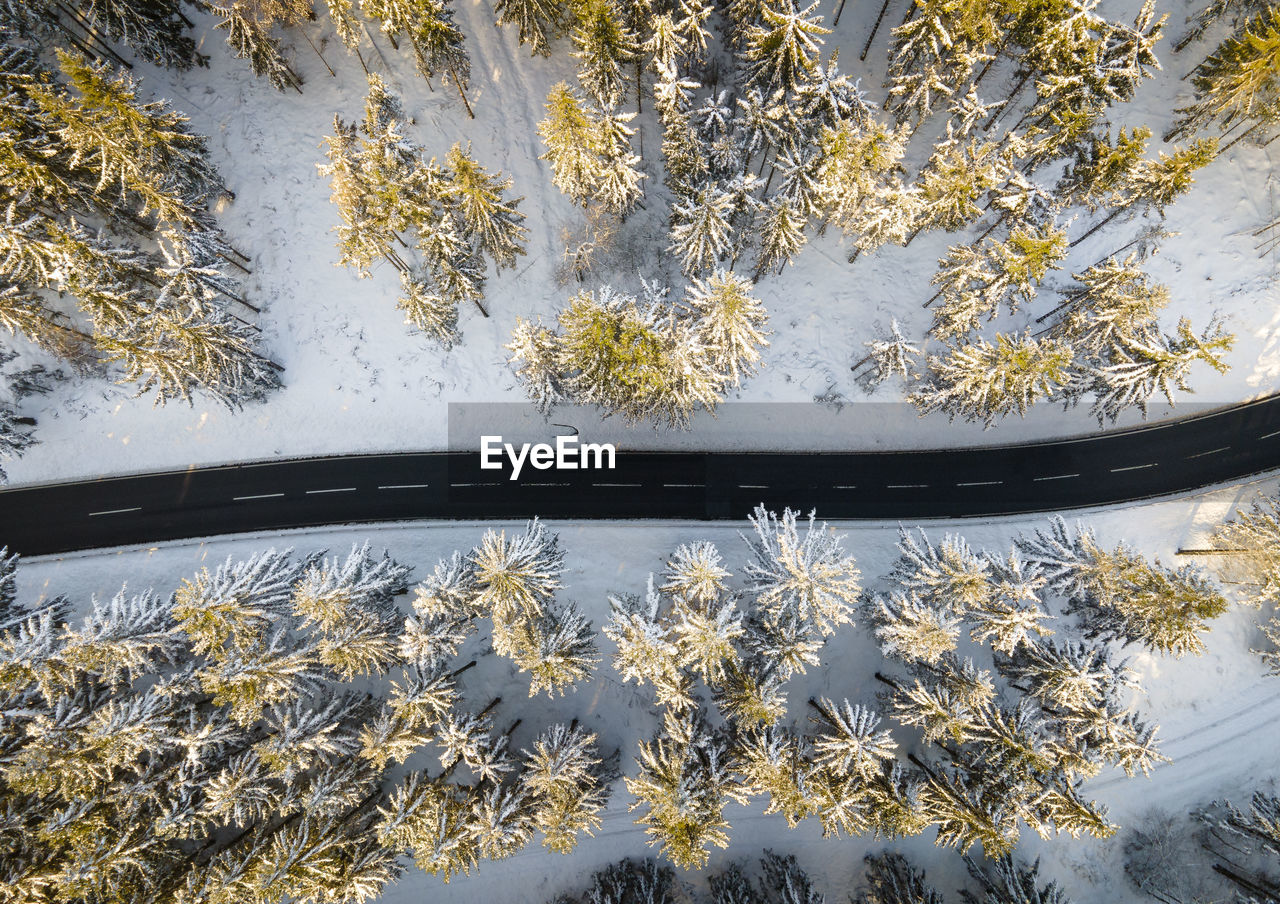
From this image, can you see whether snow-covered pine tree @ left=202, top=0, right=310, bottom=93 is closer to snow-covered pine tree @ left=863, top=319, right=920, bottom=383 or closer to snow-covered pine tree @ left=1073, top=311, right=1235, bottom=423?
snow-covered pine tree @ left=863, top=319, right=920, bottom=383

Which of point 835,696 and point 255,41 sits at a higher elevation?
point 255,41

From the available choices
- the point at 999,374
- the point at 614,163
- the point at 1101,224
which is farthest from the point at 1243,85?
the point at 614,163

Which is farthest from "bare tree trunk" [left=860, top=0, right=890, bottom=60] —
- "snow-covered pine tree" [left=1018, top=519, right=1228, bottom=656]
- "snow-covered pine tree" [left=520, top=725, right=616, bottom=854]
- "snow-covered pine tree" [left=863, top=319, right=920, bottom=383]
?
"snow-covered pine tree" [left=520, top=725, right=616, bottom=854]

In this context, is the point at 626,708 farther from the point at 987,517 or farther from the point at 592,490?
the point at 987,517

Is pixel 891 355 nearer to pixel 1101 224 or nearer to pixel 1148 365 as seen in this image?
pixel 1148 365

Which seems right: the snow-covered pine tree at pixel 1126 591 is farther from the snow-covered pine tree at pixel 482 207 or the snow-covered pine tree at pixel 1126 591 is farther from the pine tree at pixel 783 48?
the snow-covered pine tree at pixel 482 207
